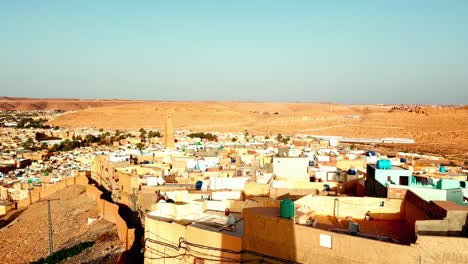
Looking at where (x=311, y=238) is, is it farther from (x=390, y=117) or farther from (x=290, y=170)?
(x=390, y=117)

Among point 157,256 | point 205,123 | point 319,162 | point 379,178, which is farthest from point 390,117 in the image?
point 157,256

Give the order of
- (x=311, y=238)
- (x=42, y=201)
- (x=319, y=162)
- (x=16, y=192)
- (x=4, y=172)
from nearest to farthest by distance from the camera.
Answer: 1. (x=311, y=238)
2. (x=319, y=162)
3. (x=42, y=201)
4. (x=16, y=192)
5. (x=4, y=172)

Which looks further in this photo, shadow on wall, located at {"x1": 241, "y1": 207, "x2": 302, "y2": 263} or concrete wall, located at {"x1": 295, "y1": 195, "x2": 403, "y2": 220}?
concrete wall, located at {"x1": 295, "y1": 195, "x2": 403, "y2": 220}

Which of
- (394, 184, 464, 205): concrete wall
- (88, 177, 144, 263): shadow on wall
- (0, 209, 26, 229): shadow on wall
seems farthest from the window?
(0, 209, 26, 229): shadow on wall

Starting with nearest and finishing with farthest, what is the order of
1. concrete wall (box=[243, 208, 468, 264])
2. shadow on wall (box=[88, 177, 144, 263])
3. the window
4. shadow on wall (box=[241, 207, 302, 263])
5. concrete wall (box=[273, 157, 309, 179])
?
concrete wall (box=[243, 208, 468, 264])
shadow on wall (box=[241, 207, 302, 263])
shadow on wall (box=[88, 177, 144, 263])
the window
concrete wall (box=[273, 157, 309, 179])

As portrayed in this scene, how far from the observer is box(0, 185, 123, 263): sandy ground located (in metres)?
17.8

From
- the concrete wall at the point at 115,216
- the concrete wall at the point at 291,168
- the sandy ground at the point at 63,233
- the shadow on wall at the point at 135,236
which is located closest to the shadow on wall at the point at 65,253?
the sandy ground at the point at 63,233

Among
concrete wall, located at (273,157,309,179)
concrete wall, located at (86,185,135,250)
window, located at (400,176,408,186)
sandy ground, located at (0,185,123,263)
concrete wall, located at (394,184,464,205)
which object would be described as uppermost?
concrete wall, located at (394,184,464,205)

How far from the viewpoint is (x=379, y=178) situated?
15.2m

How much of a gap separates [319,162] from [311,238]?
16060 mm

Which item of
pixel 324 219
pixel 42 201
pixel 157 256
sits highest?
pixel 324 219

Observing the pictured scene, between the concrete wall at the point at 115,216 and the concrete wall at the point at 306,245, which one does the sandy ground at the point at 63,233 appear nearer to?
the concrete wall at the point at 115,216

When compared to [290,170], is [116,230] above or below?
below

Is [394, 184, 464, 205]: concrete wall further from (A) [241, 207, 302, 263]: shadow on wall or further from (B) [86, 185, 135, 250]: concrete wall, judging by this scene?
(B) [86, 185, 135, 250]: concrete wall
